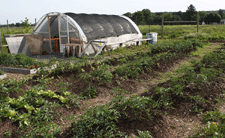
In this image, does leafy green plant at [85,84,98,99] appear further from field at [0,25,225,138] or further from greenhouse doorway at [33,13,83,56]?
greenhouse doorway at [33,13,83,56]

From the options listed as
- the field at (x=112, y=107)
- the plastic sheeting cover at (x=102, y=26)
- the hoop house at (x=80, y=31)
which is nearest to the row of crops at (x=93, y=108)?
the field at (x=112, y=107)

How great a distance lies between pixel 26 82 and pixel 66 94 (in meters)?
1.61

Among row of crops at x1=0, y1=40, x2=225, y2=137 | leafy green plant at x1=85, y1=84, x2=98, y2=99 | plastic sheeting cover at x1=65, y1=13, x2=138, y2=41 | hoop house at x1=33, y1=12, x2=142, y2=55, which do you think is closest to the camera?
row of crops at x1=0, y1=40, x2=225, y2=137

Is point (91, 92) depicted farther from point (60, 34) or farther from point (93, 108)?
point (60, 34)

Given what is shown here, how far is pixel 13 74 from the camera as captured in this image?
8398 mm

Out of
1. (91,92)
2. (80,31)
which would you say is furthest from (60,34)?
(91,92)

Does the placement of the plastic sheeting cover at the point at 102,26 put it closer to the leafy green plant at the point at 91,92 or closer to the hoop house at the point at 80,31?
the hoop house at the point at 80,31

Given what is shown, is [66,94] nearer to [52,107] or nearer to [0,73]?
[52,107]

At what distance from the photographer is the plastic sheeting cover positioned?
492 inches

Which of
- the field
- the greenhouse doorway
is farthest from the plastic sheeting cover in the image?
the field

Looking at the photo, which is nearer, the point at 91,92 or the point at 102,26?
the point at 91,92

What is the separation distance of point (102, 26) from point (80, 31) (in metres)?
2.22

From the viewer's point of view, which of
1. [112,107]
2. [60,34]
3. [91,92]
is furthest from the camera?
[60,34]

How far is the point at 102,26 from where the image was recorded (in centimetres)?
1388
